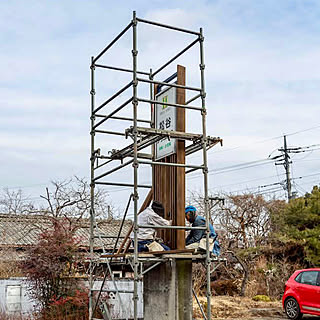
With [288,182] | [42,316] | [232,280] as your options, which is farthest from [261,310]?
[288,182]

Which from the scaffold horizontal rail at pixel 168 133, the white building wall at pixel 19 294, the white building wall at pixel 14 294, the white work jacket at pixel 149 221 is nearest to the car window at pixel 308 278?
the white building wall at pixel 19 294

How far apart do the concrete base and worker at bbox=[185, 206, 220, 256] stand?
37 cm

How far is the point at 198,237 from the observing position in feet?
30.8

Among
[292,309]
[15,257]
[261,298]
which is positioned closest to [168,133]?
[292,309]

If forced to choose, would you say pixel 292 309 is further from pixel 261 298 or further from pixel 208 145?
pixel 208 145

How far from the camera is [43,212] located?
73.3ft

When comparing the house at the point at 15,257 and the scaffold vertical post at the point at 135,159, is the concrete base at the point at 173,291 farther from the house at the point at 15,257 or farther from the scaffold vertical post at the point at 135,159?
the house at the point at 15,257

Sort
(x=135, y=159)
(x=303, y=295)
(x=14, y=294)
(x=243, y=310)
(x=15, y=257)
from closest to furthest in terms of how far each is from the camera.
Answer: (x=135, y=159)
(x=303, y=295)
(x=14, y=294)
(x=243, y=310)
(x=15, y=257)

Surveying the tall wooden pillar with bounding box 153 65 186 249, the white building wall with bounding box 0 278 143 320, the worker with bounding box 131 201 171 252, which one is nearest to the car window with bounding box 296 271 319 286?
the white building wall with bounding box 0 278 143 320

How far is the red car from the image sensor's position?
14.6 metres

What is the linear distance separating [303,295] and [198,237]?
689cm

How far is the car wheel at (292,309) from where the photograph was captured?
15.1m

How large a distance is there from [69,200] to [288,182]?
22906 mm

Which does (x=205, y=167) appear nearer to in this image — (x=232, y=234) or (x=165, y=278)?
(x=165, y=278)
